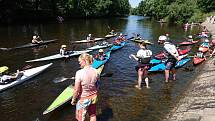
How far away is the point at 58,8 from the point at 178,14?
102 feet

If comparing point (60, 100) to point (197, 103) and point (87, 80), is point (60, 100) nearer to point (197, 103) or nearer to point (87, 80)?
point (87, 80)

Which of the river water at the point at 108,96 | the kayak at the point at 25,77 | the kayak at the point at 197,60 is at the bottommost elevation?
the river water at the point at 108,96

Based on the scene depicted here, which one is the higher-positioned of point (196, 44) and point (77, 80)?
point (77, 80)

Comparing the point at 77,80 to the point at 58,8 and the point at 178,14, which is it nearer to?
the point at 178,14

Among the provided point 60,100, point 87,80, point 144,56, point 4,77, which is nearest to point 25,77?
point 4,77

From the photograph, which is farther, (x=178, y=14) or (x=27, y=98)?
(x=178, y=14)

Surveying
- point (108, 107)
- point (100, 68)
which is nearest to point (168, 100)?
point (108, 107)

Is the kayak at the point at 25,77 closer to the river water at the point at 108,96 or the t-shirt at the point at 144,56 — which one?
the river water at the point at 108,96

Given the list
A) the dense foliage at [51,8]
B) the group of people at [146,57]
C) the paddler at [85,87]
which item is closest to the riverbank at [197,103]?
the group of people at [146,57]

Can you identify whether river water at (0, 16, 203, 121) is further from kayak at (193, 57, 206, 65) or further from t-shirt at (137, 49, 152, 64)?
t-shirt at (137, 49, 152, 64)

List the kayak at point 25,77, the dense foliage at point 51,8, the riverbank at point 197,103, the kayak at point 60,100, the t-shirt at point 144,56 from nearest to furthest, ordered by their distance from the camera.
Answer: the riverbank at point 197,103 < the kayak at point 60,100 < the t-shirt at point 144,56 < the kayak at point 25,77 < the dense foliage at point 51,8

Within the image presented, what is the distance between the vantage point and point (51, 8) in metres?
74.6

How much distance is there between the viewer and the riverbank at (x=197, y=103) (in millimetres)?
9812

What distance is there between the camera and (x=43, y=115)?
11.6 m
